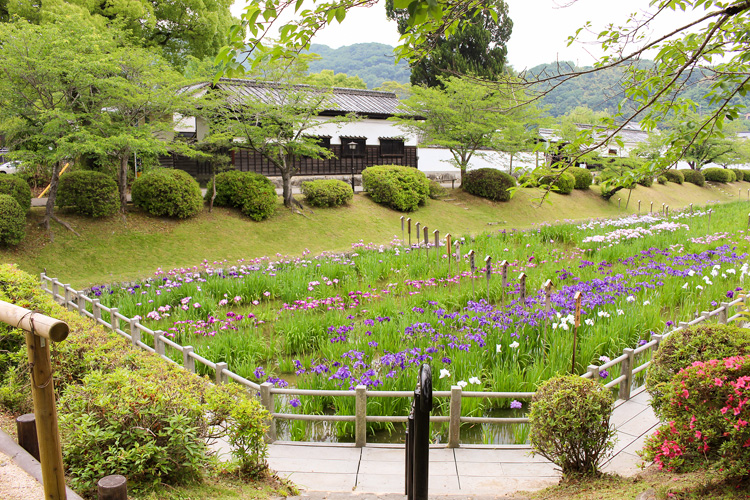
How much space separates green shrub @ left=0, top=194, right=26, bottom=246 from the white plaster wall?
46.4 ft

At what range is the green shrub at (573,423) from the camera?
3588 millimetres

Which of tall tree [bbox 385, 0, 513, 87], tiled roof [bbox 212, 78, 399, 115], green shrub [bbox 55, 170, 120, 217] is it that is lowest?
green shrub [bbox 55, 170, 120, 217]

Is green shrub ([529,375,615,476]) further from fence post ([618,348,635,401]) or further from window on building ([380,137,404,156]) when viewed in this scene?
window on building ([380,137,404,156])

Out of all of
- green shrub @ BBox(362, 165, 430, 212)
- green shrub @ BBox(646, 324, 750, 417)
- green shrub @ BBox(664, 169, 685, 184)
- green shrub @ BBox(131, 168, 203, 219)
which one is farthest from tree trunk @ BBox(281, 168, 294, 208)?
green shrub @ BBox(664, 169, 685, 184)

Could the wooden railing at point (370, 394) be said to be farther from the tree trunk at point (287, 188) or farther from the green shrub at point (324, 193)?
the green shrub at point (324, 193)

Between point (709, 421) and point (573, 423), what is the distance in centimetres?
83

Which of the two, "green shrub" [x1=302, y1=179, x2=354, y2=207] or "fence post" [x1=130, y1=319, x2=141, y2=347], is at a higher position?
"green shrub" [x1=302, y1=179, x2=354, y2=207]

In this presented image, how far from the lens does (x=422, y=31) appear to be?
142 inches

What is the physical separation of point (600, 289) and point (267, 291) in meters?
6.23

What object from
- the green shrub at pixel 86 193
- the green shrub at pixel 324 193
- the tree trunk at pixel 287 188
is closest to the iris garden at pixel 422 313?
the green shrub at pixel 86 193

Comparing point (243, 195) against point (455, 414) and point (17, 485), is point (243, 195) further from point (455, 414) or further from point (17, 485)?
point (17, 485)

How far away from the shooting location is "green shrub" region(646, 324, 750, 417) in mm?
4445

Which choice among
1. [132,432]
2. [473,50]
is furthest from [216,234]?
[473,50]

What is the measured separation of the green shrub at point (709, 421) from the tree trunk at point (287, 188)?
16.0m
